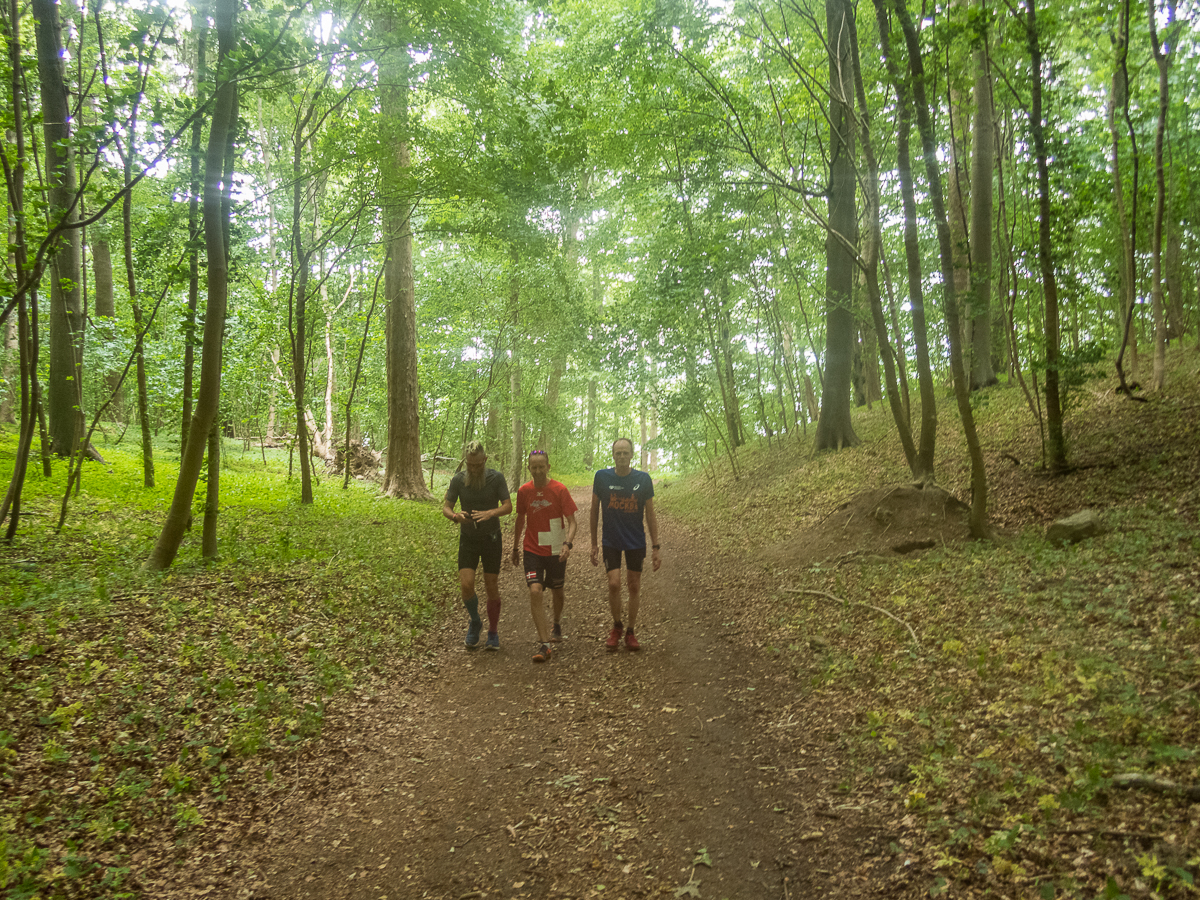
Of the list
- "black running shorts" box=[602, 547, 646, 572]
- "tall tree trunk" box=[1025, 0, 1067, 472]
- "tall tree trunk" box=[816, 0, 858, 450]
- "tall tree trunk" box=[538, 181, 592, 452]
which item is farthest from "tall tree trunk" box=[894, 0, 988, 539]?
"tall tree trunk" box=[538, 181, 592, 452]

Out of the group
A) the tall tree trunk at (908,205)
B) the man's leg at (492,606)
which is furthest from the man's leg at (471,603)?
the tall tree trunk at (908,205)

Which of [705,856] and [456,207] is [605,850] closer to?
[705,856]

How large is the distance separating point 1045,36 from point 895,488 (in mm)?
5465

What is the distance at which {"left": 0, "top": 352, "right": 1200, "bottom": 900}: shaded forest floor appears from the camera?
3227mm

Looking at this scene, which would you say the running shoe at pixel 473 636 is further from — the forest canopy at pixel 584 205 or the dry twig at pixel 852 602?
the dry twig at pixel 852 602

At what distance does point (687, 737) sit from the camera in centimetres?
474

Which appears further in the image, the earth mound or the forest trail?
the earth mound

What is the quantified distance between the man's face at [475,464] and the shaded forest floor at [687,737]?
1.89 metres

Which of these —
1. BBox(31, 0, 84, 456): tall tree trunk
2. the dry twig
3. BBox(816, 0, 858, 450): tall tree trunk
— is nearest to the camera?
the dry twig

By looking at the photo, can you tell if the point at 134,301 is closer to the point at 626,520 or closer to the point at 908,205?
the point at 626,520

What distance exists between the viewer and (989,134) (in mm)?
12414

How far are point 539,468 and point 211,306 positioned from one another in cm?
431

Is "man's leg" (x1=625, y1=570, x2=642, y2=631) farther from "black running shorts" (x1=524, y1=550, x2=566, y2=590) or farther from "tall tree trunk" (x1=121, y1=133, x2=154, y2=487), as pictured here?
"tall tree trunk" (x1=121, y1=133, x2=154, y2=487)

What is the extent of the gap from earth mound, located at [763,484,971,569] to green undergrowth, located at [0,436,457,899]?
5106 millimetres
